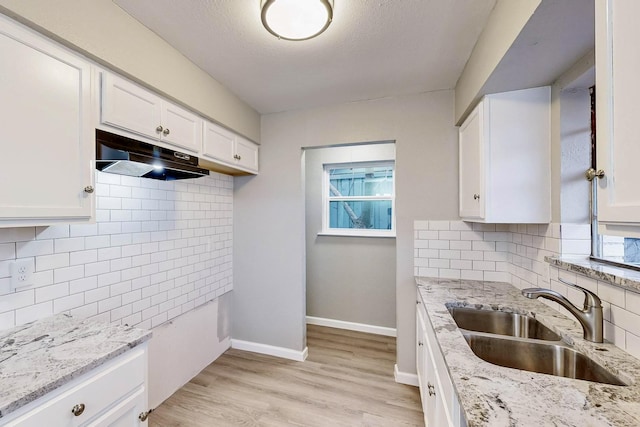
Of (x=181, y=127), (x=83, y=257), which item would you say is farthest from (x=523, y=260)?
(x=83, y=257)

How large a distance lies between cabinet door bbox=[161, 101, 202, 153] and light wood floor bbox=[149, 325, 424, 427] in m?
1.86

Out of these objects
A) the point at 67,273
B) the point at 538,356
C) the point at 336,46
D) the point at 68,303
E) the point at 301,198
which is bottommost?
the point at 538,356

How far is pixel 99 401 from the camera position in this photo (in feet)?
3.19

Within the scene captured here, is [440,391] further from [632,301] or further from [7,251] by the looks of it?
[7,251]

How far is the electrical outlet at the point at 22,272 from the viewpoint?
3.88 feet

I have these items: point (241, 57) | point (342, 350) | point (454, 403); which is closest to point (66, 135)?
point (241, 57)

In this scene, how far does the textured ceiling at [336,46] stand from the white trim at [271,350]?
240cm

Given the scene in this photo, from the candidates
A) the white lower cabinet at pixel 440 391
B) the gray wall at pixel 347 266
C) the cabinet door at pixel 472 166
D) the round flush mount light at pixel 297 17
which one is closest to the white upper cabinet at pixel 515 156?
the cabinet door at pixel 472 166

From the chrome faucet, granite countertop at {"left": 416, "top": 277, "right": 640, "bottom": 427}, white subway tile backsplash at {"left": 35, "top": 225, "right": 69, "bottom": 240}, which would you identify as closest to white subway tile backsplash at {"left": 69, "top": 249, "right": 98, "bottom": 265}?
white subway tile backsplash at {"left": 35, "top": 225, "right": 69, "bottom": 240}

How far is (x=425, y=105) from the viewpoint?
2.18m

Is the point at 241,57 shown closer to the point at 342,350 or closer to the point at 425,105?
the point at 425,105

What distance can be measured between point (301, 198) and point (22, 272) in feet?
6.07

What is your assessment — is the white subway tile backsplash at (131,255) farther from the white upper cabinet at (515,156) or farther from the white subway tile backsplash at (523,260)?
the white upper cabinet at (515,156)

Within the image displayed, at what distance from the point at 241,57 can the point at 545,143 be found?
6.32 ft
